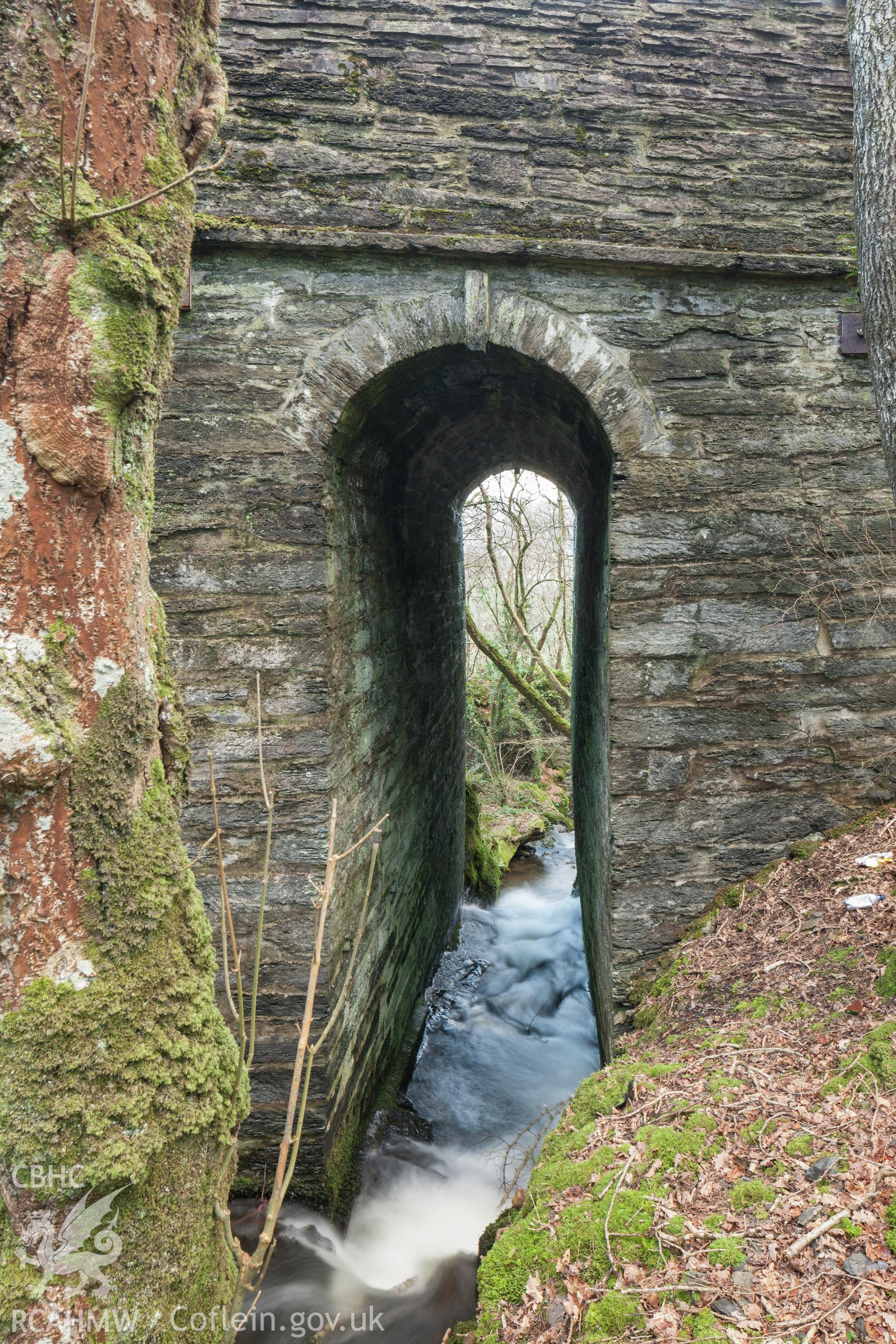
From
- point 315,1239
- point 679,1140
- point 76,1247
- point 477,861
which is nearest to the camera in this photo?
point 76,1247

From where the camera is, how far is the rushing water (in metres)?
2.73

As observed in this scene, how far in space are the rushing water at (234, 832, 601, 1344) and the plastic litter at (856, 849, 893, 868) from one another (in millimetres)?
1618

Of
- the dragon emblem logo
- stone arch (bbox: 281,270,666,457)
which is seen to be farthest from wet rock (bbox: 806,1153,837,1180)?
stone arch (bbox: 281,270,666,457)

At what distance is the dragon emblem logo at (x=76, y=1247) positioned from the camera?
0.87 metres

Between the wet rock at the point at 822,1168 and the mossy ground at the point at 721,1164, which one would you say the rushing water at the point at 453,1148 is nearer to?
the mossy ground at the point at 721,1164

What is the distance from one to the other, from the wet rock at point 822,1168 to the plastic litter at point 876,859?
1483mm

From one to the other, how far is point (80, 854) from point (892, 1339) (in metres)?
1.57

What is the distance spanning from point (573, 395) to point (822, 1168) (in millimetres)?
2889

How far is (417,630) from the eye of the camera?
15.1ft

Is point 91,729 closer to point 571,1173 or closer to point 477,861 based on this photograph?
point 571,1173

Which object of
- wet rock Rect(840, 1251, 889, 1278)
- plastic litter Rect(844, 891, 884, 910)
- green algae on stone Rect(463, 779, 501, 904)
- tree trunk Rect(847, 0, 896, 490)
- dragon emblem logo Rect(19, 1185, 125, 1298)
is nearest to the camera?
dragon emblem logo Rect(19, 1185, 125, 1298)

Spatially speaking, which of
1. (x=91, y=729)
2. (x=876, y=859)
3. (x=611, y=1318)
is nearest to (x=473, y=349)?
(x=91, y=729)

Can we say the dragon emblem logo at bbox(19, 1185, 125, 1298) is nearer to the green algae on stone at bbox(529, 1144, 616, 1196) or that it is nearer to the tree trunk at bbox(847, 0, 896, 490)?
the green algae on stone at bbox(529, 1144, 616, 1196)

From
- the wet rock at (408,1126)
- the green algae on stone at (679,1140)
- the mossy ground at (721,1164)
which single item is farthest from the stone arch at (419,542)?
the green algae on stone at (679,1140)
